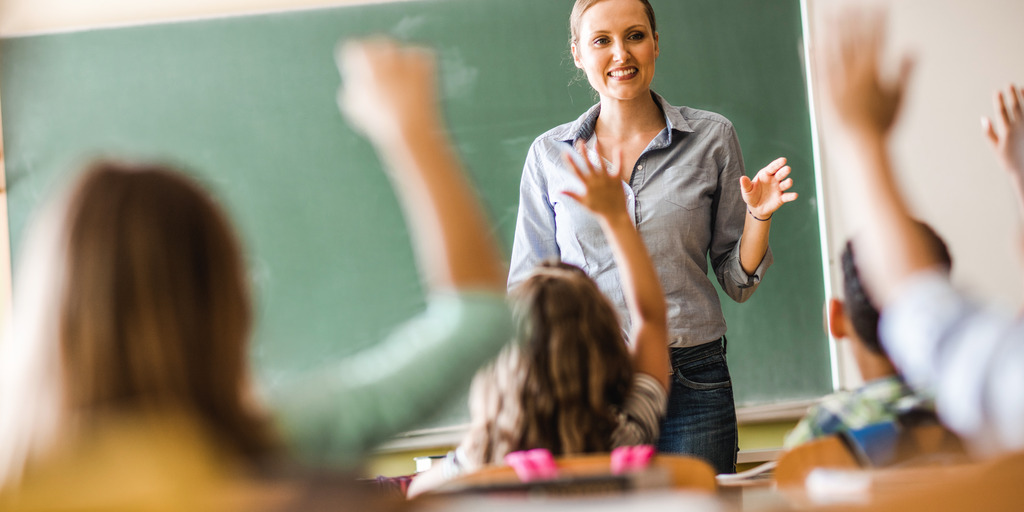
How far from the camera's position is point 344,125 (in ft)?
10.7

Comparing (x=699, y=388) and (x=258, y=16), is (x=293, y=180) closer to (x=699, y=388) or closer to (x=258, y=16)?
(x=258, y=16)

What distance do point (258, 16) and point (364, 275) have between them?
1.11 meters

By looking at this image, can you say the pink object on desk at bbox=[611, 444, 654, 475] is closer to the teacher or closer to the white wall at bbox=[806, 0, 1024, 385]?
the teacher

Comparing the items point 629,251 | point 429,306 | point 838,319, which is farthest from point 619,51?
point 429,306

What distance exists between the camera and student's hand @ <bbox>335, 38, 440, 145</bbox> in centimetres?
88

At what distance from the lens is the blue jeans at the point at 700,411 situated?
208 cm

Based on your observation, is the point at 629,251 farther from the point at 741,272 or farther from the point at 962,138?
the point at 962,138

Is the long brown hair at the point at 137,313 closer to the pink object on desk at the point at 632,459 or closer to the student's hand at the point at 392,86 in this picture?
the student's hand at the point at 392,86

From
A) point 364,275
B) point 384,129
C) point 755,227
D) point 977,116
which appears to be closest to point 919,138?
point 977,116

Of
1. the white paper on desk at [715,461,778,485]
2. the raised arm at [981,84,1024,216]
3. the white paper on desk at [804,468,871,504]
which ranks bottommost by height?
the white paper on desk at [715,461,778,485]

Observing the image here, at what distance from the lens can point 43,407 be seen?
2.48 ft

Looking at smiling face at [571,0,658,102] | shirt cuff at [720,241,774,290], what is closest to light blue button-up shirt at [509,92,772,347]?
shirt cuff at [720,241,774,290]

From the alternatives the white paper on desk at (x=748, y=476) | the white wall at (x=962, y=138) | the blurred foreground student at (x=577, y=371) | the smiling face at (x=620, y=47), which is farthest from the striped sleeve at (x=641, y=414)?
the white wall at (x=962, y=138)

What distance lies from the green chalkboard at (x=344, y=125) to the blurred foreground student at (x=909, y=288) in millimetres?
2335
